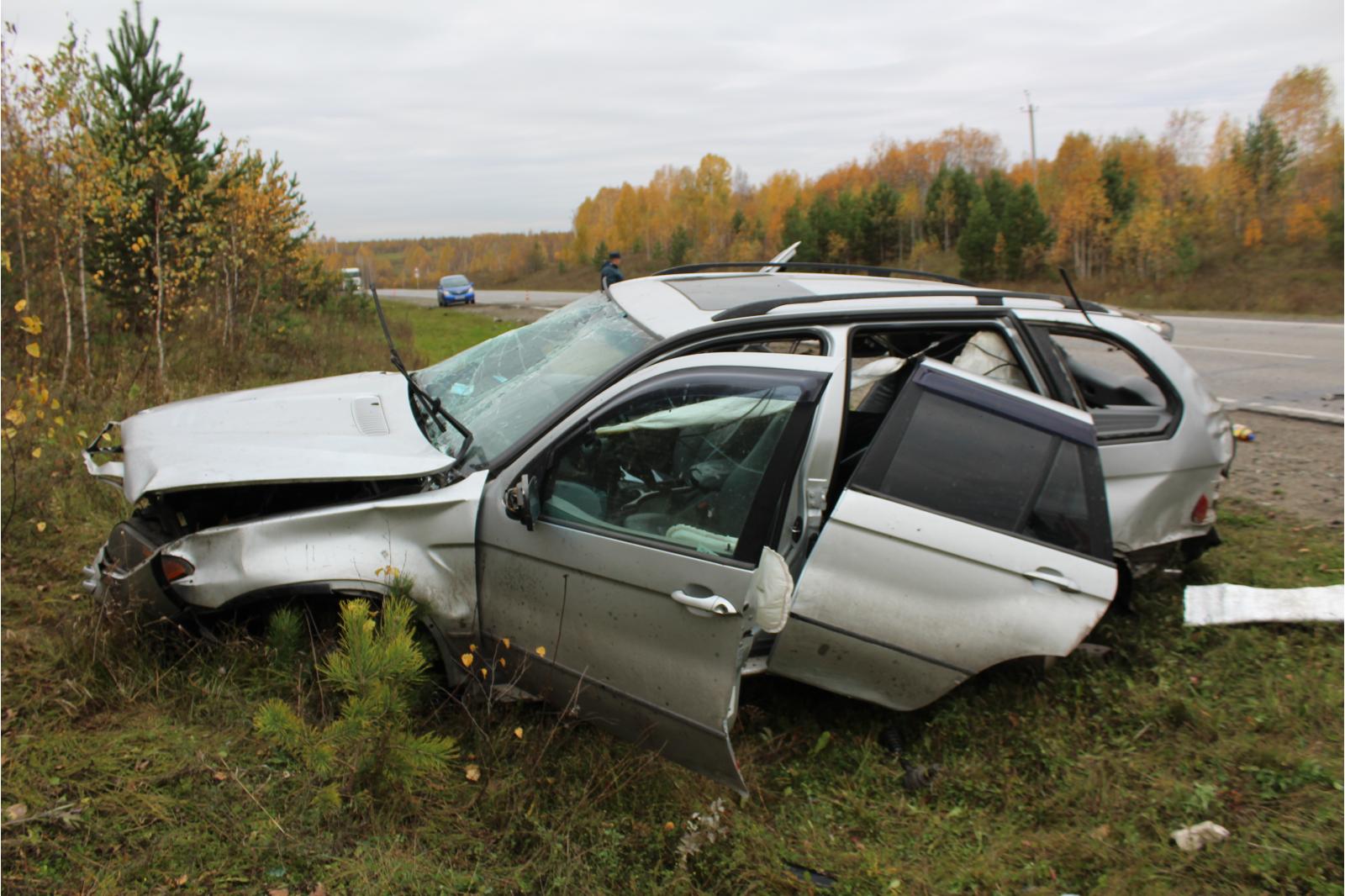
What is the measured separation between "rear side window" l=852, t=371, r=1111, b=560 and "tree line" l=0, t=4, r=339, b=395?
7.18 metres

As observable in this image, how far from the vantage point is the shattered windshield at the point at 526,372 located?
3396 millimetres

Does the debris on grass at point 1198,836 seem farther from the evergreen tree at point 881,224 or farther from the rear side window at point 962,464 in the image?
the evergreen tree at point 881,224

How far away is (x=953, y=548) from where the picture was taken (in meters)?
3.04

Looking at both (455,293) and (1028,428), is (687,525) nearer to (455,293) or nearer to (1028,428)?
(1028,428)

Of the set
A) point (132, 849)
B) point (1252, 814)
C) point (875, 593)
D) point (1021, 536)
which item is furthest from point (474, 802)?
point (1252, 814)

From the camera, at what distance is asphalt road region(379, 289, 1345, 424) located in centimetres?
875

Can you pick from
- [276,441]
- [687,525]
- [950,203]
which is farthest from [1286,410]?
[950,203]

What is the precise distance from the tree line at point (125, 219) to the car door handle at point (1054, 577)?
7642 mm

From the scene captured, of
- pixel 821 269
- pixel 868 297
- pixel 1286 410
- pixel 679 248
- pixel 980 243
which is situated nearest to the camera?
pixel 868 297

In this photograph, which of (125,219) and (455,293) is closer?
(125,219)

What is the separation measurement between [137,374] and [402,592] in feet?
23.2

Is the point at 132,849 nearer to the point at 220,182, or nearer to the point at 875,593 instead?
the point at 875,593

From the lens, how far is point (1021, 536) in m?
3.09

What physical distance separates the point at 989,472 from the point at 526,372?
6.13ft
